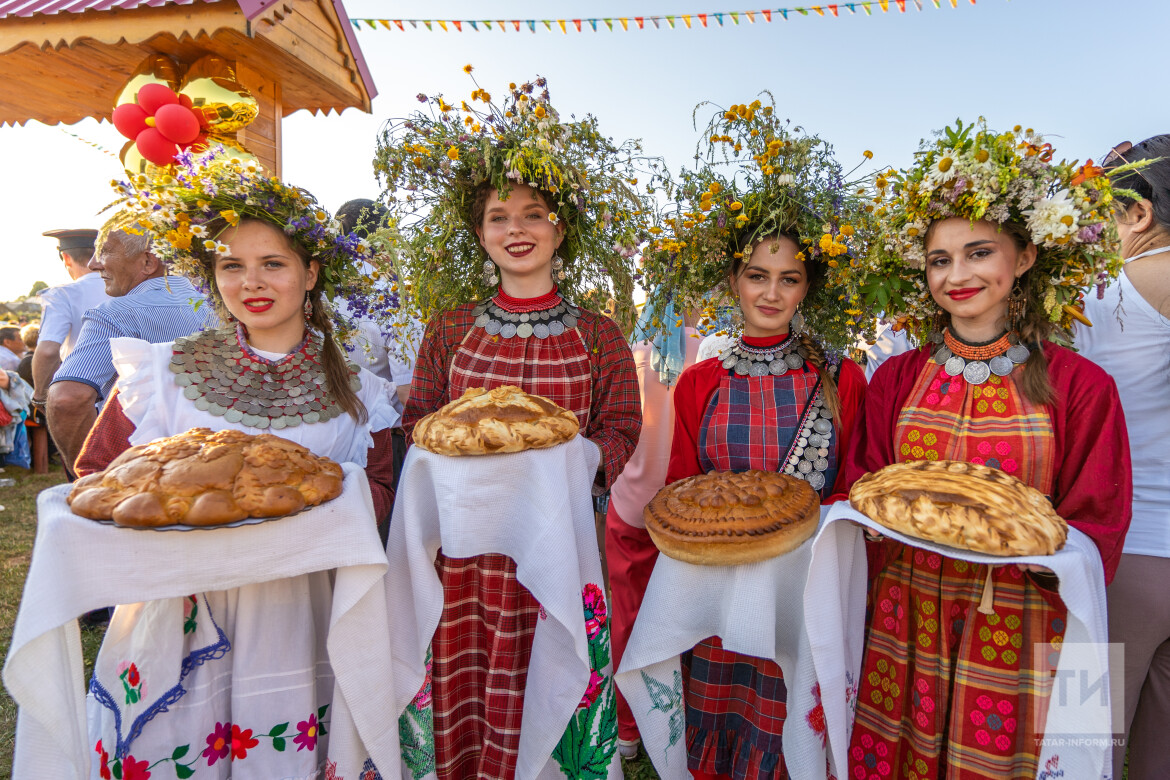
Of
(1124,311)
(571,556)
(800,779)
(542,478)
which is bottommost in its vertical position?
(800,779)

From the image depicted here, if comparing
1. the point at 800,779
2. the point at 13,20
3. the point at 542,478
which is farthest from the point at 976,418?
the point at 13,20

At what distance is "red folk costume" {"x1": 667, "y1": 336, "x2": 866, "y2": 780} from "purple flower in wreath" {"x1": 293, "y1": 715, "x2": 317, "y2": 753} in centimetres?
143

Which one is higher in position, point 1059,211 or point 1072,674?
point 1059,211

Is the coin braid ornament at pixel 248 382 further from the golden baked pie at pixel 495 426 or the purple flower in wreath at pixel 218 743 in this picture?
the purple flower in wreath at pixel 218 743

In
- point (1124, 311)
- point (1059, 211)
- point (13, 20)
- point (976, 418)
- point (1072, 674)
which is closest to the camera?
point (1072, 674)

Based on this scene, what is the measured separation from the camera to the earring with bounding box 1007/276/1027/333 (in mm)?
2176

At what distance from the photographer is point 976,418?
82.6 inches

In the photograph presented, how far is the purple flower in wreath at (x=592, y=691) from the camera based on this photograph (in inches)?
86.3

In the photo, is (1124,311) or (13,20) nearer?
(1124,311)

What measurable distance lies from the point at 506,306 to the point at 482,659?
1470 millimetres

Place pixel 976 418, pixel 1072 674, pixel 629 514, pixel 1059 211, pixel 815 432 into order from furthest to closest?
1. pixel 629 514
2. pixel 815 432
3. pixel 976 418
4. pixel 1059 211
5. pixel 1072 674

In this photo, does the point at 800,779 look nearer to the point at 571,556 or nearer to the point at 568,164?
the point at 571,556

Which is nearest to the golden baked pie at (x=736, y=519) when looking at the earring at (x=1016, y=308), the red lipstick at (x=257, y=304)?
the earring at (x=1016, y=308)

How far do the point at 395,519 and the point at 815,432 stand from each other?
1.74 metres
